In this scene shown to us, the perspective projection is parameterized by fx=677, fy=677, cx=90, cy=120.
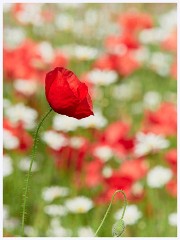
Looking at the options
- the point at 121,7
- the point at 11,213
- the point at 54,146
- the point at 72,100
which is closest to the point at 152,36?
the point at 121,7

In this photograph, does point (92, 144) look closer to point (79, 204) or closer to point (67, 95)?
point (79, 204)

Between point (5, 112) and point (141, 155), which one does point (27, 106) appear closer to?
point (5, 112)

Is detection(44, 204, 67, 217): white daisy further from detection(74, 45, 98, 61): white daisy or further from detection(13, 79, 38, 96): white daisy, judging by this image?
detection(74, 45, 98, 61): white daisy

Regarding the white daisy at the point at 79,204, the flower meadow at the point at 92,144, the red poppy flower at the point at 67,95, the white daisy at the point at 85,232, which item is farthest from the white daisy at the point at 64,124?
the red poppy flower at the point at 67,95

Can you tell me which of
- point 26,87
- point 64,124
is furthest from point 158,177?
point 26,87

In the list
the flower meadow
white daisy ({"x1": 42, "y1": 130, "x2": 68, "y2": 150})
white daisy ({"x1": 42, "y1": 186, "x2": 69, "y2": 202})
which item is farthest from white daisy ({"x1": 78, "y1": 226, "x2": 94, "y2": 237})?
white daisy ({"x1": 42, "y1": 130, "x2": 68, "y2": 150})
